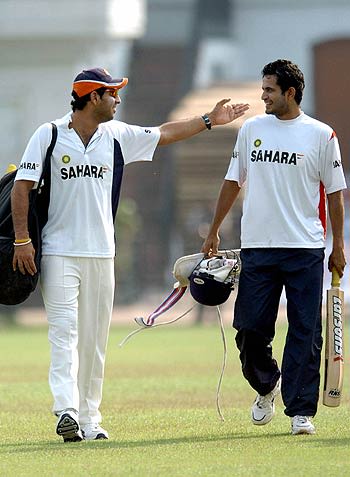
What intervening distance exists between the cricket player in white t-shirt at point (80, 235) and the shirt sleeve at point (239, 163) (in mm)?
709

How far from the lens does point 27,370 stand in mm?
18250

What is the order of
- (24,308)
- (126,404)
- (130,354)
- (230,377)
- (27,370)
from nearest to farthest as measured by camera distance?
(126,404)
(230,377)
(27,370)
(130,354)
(24,308)

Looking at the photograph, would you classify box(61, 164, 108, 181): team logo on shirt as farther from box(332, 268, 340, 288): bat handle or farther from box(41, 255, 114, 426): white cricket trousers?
box(332, 268, 340, 288): bat handle

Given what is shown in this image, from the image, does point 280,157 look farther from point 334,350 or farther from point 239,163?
point 334,350

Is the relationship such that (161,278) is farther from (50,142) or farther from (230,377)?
(50,142)

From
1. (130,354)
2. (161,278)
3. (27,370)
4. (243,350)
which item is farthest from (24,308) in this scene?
(243,350)

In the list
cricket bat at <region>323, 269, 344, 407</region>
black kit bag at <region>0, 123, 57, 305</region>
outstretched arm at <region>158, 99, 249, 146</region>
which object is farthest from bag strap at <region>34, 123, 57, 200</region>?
cricket bat at <region>323, 269, 344, 407</region>

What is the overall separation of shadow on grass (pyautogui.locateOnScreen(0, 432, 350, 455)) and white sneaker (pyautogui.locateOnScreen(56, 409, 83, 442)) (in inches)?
2.4

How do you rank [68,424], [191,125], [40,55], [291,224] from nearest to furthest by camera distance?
[68,424], [291,224], [191,125], [40,55]

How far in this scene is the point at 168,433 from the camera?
1105cm

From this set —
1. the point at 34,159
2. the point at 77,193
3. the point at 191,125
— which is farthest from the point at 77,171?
the point at 191,125

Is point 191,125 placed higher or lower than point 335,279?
higher

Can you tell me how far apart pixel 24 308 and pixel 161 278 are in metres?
5.24

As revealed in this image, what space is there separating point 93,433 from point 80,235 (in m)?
1.24
